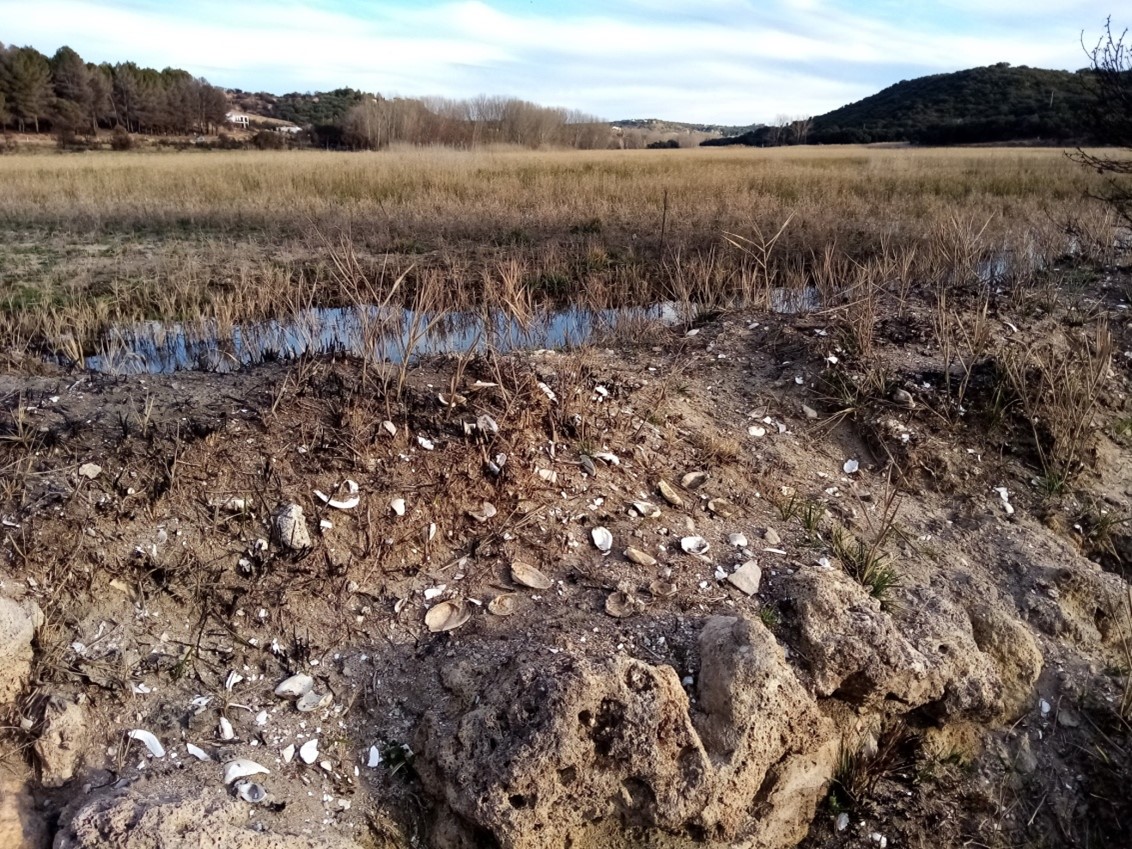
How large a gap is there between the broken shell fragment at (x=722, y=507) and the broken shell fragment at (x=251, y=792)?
86.4 inches

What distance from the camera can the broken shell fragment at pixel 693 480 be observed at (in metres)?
3.86

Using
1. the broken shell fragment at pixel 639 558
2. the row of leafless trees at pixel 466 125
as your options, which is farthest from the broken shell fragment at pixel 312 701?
the row of leafless trees at pixel 466 125

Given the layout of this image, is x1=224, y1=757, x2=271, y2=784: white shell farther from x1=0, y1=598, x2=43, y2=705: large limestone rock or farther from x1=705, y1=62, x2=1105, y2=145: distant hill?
x1=705, y1=62, x2=1105, y2=145: distant hill

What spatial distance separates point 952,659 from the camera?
296cm

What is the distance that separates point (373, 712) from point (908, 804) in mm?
1920

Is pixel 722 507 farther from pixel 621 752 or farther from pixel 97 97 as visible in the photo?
pixel 97 97

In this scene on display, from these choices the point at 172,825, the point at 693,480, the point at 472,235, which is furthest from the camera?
the point at 472,235

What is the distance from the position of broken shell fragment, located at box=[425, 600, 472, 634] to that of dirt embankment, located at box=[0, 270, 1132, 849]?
12mm

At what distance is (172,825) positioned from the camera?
2.17 m

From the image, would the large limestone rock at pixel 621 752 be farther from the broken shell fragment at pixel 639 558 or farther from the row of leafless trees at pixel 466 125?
the row of leafless trees at pixel 466 125

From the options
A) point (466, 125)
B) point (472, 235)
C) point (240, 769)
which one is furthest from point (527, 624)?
point (466, 125)

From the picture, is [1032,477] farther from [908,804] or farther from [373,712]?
[373,712]

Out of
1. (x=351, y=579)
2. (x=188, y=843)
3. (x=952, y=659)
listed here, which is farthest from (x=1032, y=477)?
(x=188, y=843)

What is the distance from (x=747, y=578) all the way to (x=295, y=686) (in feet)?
5.87
